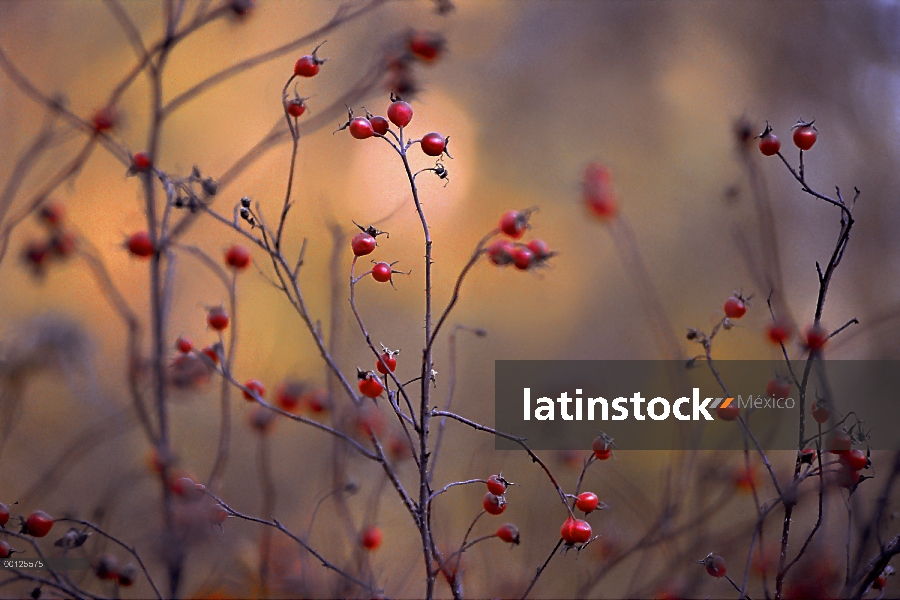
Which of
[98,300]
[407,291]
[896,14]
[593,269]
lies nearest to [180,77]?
[98,300]

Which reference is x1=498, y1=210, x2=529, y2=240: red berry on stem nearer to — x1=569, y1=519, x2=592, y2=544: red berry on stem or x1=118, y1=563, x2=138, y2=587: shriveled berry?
x1=569, y1=519, x2=592, y2=544: red berry on stem

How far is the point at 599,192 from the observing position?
1.04 m

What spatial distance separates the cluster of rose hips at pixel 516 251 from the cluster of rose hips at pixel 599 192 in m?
0.45

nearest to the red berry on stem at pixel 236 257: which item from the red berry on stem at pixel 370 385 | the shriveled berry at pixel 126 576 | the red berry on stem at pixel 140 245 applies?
the red berry on stem at pixel 140 245

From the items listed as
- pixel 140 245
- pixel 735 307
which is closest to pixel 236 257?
pixel 140 245

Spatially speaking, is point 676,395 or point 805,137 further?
point 676,395

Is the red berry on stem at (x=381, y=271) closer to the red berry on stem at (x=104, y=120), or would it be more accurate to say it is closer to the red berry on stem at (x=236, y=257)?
the red berry on stem at (x=236, y=257)

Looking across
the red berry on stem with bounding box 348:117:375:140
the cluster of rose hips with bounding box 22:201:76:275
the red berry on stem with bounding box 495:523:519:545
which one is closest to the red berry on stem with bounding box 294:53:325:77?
the red berry on stem with bounding box 348:117:375:140

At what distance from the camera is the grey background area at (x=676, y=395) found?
1.03 metres

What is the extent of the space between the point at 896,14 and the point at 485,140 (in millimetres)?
678

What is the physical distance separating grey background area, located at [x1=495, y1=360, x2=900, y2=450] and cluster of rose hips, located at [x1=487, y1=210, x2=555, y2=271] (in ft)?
1.62

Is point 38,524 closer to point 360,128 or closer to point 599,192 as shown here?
point 360,128

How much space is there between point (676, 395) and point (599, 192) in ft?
1.17

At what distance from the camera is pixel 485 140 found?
119cm
